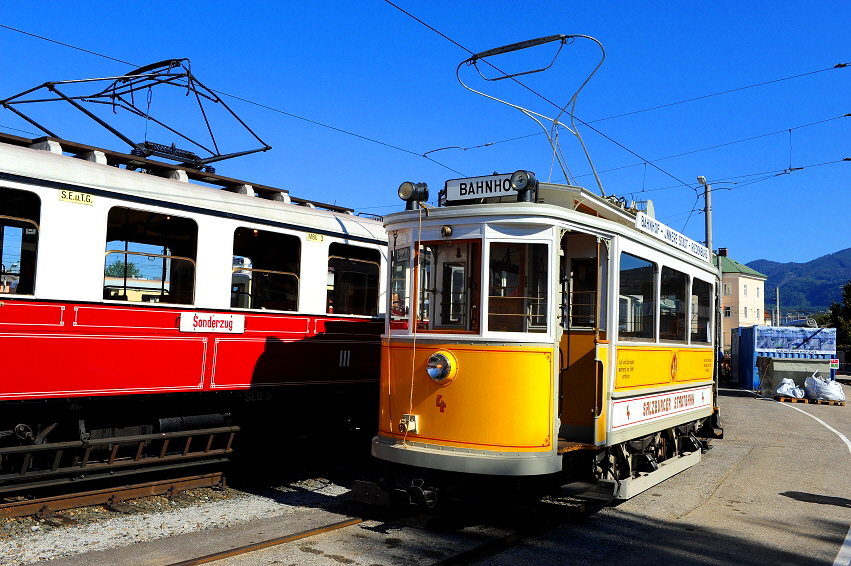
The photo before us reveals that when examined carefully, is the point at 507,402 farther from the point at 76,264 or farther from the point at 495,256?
the point at 76,264

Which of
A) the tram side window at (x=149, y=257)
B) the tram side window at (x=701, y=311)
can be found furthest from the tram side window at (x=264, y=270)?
the tram side window at (x=701, y=311)

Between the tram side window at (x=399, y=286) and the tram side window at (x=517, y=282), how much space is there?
89 cm

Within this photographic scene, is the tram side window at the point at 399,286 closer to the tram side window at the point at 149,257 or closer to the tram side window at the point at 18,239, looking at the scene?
the tram side window at the point at 149,257

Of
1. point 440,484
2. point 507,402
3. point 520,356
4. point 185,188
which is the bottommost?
point 440,484

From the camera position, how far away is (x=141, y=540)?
6.60 metres

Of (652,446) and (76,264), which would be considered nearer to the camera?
(76,264)

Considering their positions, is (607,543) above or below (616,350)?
below

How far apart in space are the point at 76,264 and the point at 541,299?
452 cm

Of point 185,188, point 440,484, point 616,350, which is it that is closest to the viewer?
point 440,484

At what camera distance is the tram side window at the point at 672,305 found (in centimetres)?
885

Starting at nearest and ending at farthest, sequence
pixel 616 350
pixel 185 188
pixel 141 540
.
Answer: pixel 141 540
pixel 616 350
pixel 185 188

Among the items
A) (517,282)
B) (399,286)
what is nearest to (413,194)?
(399,286)

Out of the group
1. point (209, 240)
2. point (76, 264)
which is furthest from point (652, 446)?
point (76, 264)

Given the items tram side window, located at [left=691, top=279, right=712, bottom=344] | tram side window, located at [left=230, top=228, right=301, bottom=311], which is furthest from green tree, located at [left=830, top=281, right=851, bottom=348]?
tram side window, located at [left=230, top=228, right=301, bottom=311]
